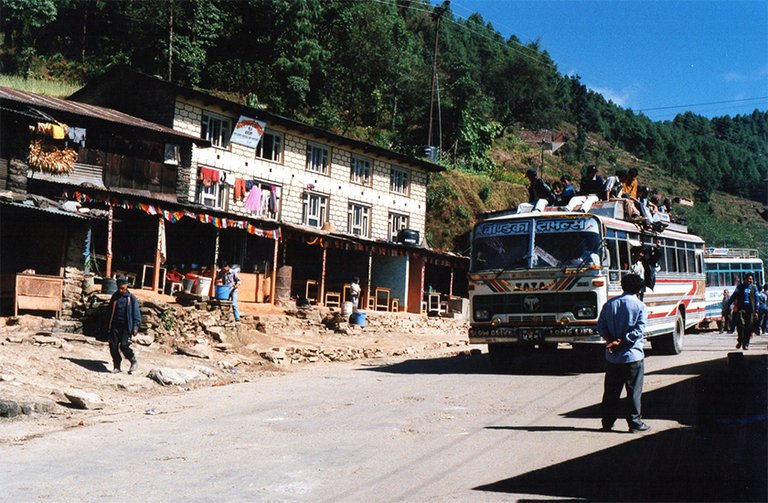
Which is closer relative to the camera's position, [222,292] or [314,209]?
[222,292]

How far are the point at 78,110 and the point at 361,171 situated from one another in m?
16.7

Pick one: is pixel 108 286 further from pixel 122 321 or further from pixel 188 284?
pixel 122 321

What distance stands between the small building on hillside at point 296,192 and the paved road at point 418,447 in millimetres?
16817

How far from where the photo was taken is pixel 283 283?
31.5 m

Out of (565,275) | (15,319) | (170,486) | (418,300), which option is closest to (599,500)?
(170,486)

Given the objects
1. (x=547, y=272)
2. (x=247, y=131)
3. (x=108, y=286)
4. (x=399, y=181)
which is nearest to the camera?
(x=547, y=272)

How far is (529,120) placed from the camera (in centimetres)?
9831

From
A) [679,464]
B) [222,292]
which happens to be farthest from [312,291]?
[679,464]

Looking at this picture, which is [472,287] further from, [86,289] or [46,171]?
[46,171]

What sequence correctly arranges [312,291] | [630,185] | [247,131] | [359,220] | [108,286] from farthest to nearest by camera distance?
[359,220], [312,291], [247,131], [108,286], [630,185]

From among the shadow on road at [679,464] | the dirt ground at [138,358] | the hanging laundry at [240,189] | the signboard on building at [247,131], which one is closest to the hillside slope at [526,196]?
the signboard on building at [247,131]

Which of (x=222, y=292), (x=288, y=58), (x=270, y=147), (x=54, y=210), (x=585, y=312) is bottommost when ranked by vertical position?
(x=585, y=312)

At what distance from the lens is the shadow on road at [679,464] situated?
6539 mm

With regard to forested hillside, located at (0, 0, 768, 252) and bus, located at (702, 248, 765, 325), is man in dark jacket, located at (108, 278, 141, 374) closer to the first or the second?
bus, located at (702, 248, 765, 325)
